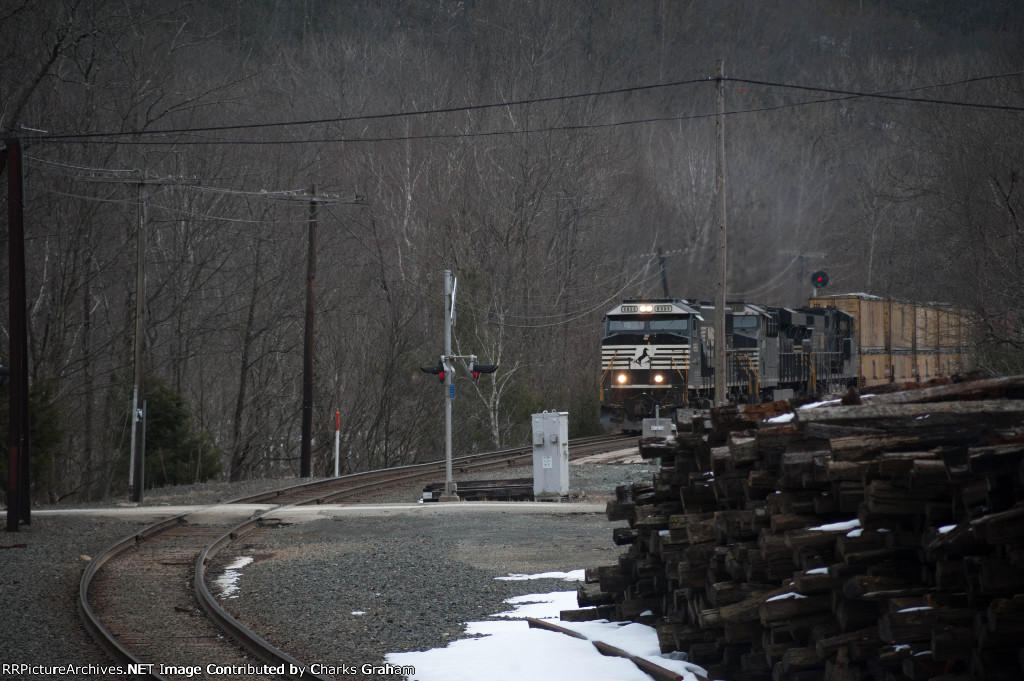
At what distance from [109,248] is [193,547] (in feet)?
83.6

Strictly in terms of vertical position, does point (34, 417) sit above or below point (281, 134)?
below

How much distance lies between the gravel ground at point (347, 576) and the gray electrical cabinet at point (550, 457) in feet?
1.50

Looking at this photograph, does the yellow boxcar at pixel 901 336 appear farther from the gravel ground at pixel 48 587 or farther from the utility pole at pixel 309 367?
the gravel ground at pixel 48 587

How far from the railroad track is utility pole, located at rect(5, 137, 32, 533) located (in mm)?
1997

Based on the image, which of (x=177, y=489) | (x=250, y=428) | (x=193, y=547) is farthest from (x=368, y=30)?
(x=193, y=547)

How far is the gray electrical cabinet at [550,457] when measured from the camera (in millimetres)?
19281

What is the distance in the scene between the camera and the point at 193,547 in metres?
14.6

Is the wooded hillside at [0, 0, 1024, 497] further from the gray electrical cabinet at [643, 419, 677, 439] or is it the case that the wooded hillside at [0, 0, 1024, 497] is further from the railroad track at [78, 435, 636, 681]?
the railroad track at [78, 435, 636, 681]

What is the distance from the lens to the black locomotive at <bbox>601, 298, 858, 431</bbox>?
97.2 ft

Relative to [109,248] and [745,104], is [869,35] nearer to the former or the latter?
[745,104]

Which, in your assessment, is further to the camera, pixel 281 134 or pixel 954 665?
pixel 281 134

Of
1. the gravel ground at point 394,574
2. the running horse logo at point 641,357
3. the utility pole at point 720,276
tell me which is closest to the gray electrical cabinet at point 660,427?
the utility pole at point 720,276

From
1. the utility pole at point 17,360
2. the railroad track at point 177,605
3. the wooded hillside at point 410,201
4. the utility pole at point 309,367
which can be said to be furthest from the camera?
the wooded hillside at point 410,201

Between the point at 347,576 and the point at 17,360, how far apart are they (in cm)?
813
